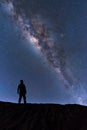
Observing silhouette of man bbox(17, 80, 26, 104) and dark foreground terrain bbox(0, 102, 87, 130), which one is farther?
silhouette of man bbox(17, 80, 26, 104)

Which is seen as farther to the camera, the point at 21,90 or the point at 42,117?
the point at 21,90

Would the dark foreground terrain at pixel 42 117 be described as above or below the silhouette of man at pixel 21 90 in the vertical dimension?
below

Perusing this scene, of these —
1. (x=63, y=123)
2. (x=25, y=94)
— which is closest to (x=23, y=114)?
(x=63, y=123)

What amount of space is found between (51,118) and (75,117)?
2010 mm

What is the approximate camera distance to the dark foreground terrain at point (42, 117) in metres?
33.9

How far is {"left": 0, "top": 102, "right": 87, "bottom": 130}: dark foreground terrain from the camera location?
111 ft

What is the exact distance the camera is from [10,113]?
37812 mm

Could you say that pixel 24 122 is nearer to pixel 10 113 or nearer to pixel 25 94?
pixel 10 113

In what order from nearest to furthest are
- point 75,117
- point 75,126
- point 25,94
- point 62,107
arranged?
1. point 75,126
2. point 75,117
3. point 62,107
4. point 25,94

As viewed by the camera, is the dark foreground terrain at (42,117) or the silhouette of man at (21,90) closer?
the dark foreground terrain at (42,117)

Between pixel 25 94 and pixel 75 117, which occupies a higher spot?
pixel 25 94

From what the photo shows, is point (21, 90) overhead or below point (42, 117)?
overhead

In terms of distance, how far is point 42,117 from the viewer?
36219 mm

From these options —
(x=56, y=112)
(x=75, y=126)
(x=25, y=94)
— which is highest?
(x=25, y=94)
